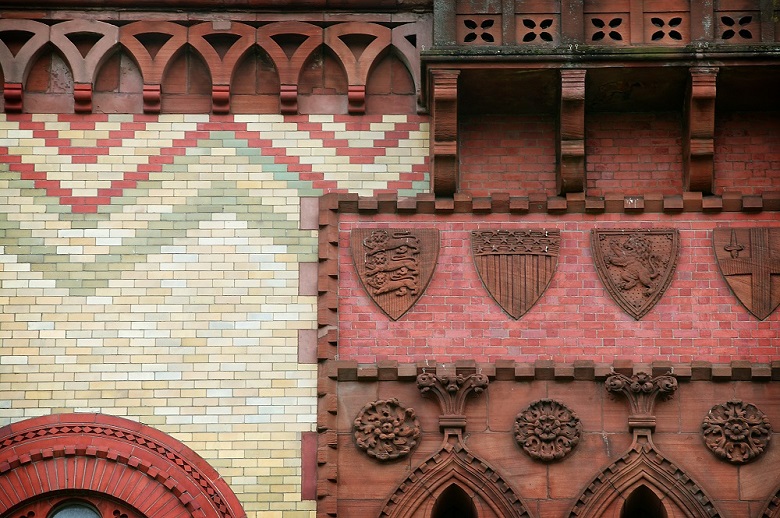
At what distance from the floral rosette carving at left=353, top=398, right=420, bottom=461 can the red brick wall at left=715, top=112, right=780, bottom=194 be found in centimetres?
377

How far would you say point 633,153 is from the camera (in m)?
17.4

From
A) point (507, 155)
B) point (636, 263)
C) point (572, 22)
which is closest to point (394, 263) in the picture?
point (507, 155)

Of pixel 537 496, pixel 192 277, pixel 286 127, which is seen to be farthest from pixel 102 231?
pixel 537 496

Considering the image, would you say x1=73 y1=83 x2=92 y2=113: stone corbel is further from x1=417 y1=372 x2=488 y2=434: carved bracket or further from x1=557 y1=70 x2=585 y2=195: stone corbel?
x1=557 y1=70 x2=585 y2=195: stone corbel

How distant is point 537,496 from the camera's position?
16.2 m

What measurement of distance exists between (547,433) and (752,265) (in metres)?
2.57

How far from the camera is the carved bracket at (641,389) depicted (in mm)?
16314

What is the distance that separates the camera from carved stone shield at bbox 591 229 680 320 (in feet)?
55.0

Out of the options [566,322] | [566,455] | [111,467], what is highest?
[566,322]

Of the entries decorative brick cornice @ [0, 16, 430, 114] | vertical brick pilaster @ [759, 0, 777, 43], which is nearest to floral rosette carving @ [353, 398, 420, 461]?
decorative brick cornice @ [0, 16, 430, 114]

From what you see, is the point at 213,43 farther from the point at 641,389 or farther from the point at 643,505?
the point at 643,505

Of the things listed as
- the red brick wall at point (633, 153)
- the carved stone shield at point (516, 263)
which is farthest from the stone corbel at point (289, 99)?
the red brick wall at point (633, 153)

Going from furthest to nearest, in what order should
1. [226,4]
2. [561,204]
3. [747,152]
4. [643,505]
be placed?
1. [226,4]
2. [747,152]
3. [561,204]
4. [643,505]

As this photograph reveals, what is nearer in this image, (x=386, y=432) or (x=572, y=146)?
(x=386, y=432)
